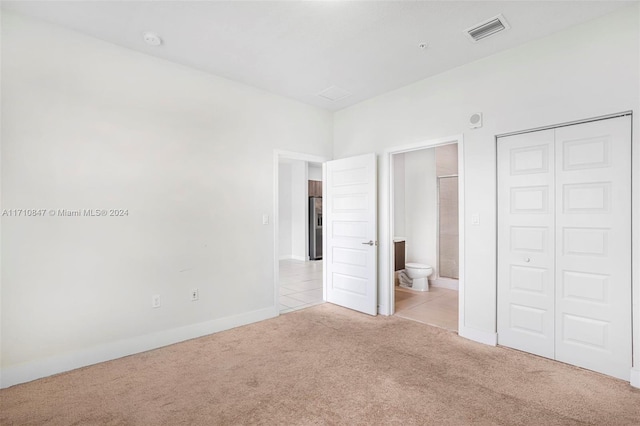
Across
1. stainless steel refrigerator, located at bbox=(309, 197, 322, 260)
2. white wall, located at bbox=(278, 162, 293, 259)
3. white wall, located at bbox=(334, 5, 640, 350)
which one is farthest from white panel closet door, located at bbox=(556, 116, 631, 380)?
white wall, located at bbox=(278, 162, 293, 259)

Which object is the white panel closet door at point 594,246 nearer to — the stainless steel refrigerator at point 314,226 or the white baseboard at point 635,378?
the white baseboard at point 635,378

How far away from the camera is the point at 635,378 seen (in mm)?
2350

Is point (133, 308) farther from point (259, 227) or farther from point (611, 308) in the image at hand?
point (611, 308)

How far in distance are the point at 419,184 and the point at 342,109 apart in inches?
88.1

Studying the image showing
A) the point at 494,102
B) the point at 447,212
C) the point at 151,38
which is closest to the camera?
the point at 151,38

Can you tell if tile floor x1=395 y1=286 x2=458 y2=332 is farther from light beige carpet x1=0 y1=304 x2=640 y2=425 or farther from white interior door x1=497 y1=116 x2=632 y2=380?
white interior door x1=497 y1=116 x2=632 y2=380

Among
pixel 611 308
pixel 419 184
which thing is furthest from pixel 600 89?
pixel 419 184

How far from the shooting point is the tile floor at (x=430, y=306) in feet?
12.8

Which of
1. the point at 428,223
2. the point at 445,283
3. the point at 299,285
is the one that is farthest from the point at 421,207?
the point at 299,285

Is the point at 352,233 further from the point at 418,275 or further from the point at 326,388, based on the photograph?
the point at 326,388

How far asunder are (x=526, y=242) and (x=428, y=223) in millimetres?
2838

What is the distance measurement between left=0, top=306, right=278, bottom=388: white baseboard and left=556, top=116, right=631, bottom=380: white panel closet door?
3.25 metres

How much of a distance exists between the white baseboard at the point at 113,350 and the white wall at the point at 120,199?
0.01 meters

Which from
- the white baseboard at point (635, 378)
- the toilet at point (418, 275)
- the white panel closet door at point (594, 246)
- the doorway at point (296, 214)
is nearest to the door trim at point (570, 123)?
the white panel closet door at point (594, 246)
